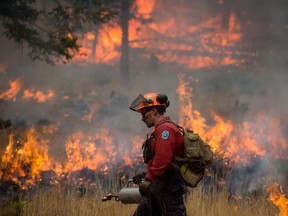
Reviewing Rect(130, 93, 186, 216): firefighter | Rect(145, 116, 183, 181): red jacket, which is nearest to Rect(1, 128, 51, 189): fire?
Rect(130, 93, 186, 216): firefighter

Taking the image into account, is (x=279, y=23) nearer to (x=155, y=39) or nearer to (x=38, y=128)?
(x=155, y=39)

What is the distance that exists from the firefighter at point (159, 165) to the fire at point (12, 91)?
1833 centimetres

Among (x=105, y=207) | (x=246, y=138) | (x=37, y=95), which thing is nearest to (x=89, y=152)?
(x=105, y=207)

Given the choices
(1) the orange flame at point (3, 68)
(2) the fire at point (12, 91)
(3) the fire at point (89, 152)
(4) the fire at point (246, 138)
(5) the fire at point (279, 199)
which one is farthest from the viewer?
(1) the orange flame at point (3, 68)

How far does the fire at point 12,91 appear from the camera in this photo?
22.1m

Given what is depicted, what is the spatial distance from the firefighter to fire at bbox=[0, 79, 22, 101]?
1833cm

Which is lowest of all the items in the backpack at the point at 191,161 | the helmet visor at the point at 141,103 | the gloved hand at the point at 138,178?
the gloved hand at the point at 138,178

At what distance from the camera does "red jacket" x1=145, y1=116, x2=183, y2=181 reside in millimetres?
4387

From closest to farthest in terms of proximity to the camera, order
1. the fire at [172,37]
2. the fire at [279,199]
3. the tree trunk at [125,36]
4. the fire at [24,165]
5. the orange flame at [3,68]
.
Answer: the fire at [279,199], the fire at [24,165], the tree trunk at [125,36], the orange flame at [3,68], the fire at [172,37]

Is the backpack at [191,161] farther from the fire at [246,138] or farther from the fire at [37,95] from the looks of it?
the fire at [37,95]

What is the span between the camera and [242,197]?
7926mm

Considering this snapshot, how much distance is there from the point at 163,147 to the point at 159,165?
0.18 meters

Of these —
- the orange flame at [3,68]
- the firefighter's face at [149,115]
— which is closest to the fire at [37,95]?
the orange flame at [3,68]

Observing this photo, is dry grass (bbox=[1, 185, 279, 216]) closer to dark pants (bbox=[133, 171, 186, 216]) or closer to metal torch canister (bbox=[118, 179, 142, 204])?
metal torch canister (bbox=[118, 179, 142, 204])
